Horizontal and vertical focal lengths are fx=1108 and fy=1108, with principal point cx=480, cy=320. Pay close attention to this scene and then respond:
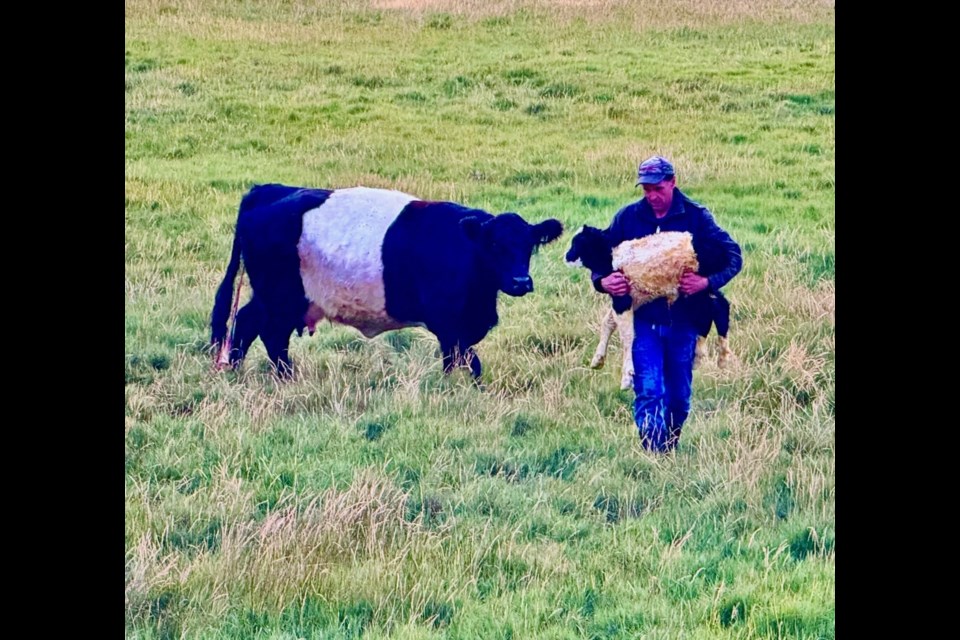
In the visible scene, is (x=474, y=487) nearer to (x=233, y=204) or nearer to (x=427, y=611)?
(x=427, y=611)

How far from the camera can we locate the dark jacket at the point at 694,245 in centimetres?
651

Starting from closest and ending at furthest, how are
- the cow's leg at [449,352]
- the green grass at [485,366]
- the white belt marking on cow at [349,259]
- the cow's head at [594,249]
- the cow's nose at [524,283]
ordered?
the green grass at [485,366], the cow's head at [594,249], the cow's nose at [524,283], the cow's leg at [449,352], the white belt marking on cow at [349,259]

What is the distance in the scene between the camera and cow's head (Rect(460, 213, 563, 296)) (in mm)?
7164

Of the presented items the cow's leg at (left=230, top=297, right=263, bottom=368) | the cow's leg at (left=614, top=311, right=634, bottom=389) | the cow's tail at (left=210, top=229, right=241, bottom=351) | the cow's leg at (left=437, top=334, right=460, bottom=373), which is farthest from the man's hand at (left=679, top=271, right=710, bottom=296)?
the cow's tail at (left=210, top=229, right=241, bottom=351)

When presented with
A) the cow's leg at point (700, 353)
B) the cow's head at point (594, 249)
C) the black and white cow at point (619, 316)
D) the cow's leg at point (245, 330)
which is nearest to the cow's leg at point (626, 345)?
the black and white cow at point (619, 316)

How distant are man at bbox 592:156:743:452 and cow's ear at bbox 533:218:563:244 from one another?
1.71ft

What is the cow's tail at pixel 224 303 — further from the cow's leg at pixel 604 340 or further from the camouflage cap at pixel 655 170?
the camouflage cap at pixel 655 170

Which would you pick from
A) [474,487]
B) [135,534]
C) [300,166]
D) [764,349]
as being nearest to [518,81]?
[300,166]

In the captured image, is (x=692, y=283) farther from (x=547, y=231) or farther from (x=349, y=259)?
(x=349, y=259)

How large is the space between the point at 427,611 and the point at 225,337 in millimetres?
2933

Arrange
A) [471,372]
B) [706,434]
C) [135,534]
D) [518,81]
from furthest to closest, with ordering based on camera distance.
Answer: [518,81] → [471,372] → [706,434] → [135,534]

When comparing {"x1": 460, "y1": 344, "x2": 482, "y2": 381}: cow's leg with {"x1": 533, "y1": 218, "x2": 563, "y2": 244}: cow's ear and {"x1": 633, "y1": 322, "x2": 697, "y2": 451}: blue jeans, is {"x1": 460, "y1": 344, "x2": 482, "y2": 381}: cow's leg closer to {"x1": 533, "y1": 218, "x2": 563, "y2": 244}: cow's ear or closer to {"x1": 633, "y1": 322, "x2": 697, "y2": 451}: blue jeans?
{"x1": 533, "y1": 218, "x2": 563, "y2": 244}: cow's ear

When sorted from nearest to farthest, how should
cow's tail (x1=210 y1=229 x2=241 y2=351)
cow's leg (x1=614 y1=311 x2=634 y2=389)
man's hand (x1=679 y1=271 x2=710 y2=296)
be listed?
man's hand (x1=679 y1=271 x2=710 y2=296) < cow's leg (x1=614 y1=311 x2=634 y2=389) < cow's tail (x1=210 y1=229 x2=241 y2=351)

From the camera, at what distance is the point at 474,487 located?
21.2 ft
